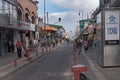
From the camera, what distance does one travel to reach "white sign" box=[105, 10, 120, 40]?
69.5 ft

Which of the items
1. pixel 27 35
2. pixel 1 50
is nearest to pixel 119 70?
pixel 1 50

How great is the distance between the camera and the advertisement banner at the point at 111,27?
69.5 feet

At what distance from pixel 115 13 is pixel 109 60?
270 centimetres

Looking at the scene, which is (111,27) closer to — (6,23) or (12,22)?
(6,23)

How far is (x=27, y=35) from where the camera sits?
58562 millimetres

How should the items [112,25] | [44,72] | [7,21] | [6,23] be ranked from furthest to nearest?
1. [7,21]
2. [6,23]
3. [112,25]
4. [44,72]

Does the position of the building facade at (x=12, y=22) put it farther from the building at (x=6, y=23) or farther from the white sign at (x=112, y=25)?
the white sign at (x=112, y=25)

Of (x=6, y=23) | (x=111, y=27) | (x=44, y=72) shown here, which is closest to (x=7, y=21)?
(x=6, y=23)

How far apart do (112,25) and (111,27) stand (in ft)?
0.42

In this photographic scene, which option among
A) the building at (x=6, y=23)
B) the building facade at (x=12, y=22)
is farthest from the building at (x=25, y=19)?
the building at (x=6, y=23)

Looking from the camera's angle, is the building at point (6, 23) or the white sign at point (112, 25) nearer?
the white sign at point (112, 25)

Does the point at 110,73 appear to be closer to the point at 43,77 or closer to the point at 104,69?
the point at 104,69

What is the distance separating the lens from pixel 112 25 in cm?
2127

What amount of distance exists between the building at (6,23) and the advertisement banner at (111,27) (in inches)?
636
